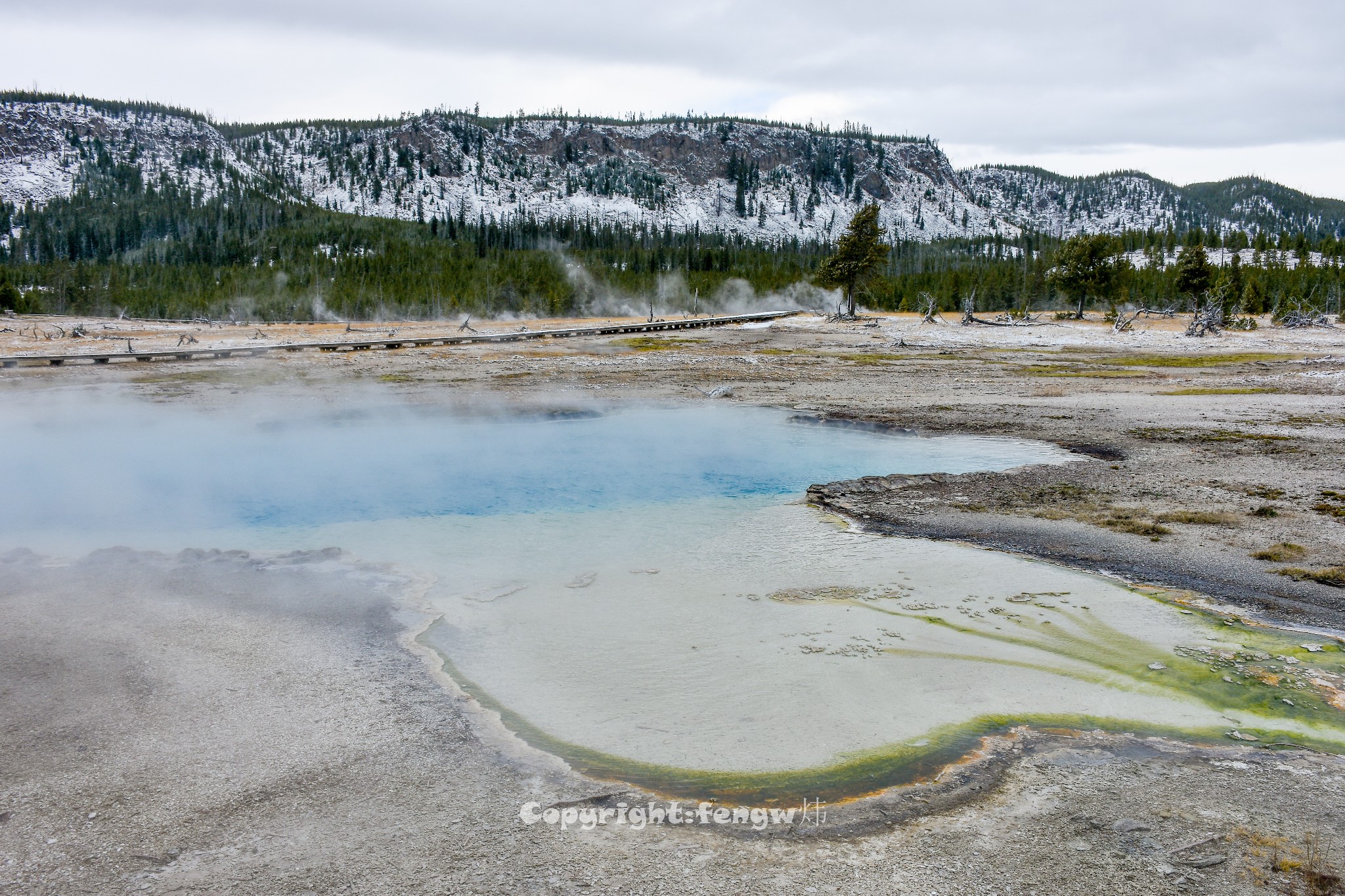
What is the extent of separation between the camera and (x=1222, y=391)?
23.9m

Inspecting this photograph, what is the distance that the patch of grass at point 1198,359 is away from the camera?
32.9 m

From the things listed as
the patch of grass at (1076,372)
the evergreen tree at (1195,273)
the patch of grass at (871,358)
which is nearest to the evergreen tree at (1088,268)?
the evergreen tree at (1195,273)

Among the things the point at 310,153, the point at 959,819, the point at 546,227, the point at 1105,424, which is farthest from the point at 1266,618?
the point at 310,153

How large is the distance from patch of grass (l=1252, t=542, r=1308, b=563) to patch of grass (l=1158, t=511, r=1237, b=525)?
3.10ft

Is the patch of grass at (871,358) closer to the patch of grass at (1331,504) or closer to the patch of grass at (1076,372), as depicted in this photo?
the patch of grass at (1076,372)

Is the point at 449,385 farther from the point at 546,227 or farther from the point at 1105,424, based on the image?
the point at 546,227

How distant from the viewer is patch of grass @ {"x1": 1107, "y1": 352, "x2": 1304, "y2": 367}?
32.9 m

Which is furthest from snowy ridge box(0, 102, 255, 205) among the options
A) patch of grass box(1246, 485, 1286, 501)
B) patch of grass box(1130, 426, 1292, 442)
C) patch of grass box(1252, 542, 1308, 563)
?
patch of grass box(1252, 542, 1308, 563)

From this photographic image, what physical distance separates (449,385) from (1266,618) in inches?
913

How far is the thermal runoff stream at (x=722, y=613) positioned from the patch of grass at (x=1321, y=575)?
151cm

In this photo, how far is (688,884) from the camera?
402 centimetres

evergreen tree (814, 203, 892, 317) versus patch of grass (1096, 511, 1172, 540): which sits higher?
evergreen tree (814, 203, 892, 317)

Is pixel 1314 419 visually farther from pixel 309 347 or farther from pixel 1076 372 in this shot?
pixel 309 347

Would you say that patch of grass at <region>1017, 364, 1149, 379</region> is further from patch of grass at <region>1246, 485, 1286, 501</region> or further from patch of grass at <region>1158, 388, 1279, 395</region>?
patch of grass at <region>1246, 485, 1286, 501</region>
